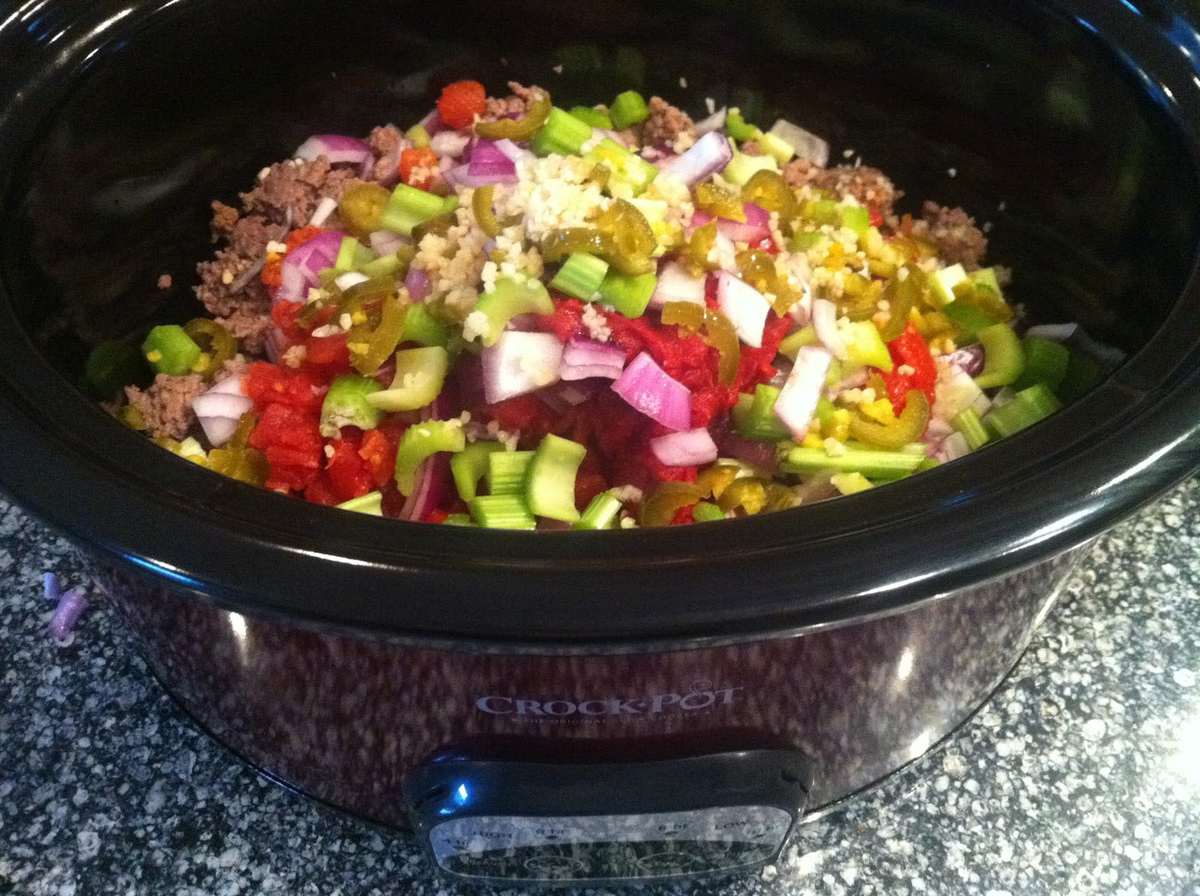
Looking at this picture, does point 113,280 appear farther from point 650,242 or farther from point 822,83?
point 822,83

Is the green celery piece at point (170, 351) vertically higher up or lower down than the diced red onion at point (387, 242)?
lower down

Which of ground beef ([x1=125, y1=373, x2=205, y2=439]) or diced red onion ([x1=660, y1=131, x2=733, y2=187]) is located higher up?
diced red onion ([x1=660, y1=131, x2=733, y2=187])

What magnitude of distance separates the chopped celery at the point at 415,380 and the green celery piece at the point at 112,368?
0.24 metres

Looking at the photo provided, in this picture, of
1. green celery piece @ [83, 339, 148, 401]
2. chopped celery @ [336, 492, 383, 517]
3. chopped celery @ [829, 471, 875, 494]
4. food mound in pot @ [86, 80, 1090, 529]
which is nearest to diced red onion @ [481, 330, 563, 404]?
food mound in pot @ [86, 80, 1090, 529]

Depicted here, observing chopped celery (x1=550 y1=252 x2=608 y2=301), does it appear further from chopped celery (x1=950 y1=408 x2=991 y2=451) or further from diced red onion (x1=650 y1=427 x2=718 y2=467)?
chopped celery (x1=950 y1=408 x2=991 y2=451)

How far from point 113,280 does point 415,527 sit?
51cm

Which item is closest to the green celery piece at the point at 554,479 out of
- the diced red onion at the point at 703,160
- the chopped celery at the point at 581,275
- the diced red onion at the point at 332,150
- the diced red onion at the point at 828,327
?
the chopped celery at the point at 581,275

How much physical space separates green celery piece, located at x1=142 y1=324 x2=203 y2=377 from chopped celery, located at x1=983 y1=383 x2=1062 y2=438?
26.5 inches

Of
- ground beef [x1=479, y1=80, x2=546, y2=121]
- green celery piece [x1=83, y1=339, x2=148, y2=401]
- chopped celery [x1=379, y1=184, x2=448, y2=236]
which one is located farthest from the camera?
ground beef [x1=479, y1=80, x2=546, y2=121]

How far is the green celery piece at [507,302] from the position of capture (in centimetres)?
76

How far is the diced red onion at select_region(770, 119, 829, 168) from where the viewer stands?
1.08 metres

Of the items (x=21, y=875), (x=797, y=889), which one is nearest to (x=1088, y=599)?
(x=797, y=889)

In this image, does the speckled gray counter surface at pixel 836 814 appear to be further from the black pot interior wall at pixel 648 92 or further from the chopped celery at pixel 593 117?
the chopped celery at pixel 593 117

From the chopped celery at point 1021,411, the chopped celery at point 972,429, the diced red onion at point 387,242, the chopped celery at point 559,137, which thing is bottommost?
the chopped celery at point 972,429
